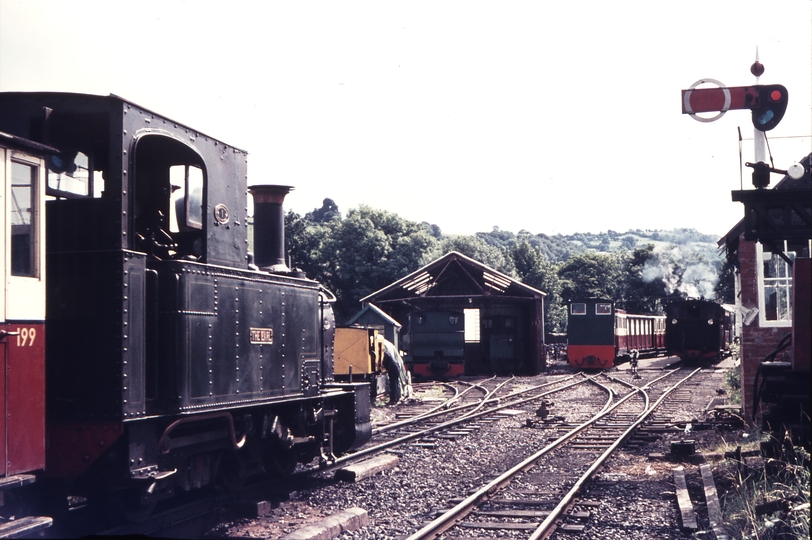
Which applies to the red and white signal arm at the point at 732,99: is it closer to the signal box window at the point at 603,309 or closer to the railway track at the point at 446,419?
the railway track at the point at 446,419

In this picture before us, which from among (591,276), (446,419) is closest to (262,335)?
(446,419)

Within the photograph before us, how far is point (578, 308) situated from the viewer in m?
35.2

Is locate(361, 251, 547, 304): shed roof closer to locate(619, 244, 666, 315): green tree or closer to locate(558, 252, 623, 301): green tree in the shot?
locate(619, 244, 666, 315): green tree

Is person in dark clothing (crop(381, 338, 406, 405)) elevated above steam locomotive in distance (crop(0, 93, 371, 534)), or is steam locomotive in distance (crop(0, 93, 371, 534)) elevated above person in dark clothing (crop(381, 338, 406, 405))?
steam locomotive in distance (crop(0, 93, 371, 534))

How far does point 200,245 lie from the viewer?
7.01 m

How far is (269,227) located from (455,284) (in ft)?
79.3

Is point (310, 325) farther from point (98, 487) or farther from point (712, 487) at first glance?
point (712, 487)

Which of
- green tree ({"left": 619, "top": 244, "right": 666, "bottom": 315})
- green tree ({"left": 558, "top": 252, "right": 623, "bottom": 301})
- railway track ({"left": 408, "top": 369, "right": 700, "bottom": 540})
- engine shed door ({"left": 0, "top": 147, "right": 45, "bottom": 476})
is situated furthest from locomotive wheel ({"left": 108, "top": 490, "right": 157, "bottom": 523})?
green tree ({"left": 558, "top": 252, "right": 623, "bottom": 301})

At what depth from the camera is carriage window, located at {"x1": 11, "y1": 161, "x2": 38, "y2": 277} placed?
17.0ft

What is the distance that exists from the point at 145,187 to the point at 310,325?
252cm

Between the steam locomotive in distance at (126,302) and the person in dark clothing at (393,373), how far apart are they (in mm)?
12981

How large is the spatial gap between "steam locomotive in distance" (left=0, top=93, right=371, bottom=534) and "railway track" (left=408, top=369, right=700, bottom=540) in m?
2.15

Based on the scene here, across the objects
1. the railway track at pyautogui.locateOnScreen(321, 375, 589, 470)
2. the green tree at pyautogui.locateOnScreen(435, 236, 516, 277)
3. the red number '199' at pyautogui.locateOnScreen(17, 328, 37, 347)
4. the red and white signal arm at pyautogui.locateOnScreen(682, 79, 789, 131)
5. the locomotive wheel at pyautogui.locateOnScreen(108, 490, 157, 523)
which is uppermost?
the green tree at pyautogui.locateOnScreen(435, 236, 516, 277)

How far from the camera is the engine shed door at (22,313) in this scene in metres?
4.95
